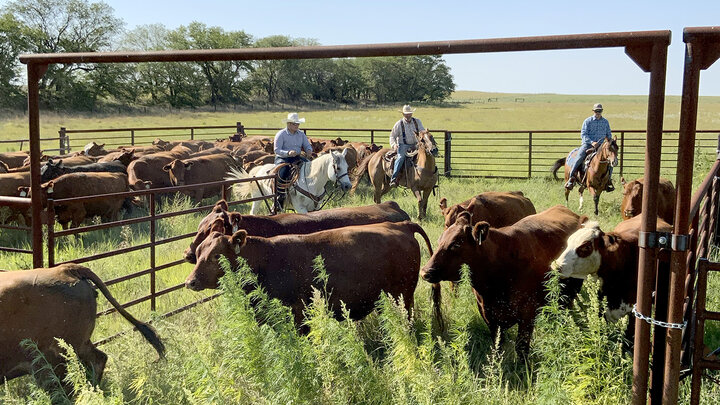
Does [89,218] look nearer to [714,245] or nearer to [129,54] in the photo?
[129,54]

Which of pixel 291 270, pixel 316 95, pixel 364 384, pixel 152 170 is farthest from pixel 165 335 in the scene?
pixel 316 95

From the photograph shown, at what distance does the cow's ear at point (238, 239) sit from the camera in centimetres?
450

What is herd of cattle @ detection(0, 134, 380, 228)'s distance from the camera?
940cm

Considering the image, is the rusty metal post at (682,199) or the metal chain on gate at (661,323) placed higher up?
the rusty metal post at (682,199)

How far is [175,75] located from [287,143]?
50.6 m

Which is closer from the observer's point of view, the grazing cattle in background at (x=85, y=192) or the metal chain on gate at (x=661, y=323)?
the metal chain on gate at (x=661, y=323)

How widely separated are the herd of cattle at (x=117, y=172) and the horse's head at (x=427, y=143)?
141 inches

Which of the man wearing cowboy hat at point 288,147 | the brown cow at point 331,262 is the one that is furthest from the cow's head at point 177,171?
the brown cow at point 331,262

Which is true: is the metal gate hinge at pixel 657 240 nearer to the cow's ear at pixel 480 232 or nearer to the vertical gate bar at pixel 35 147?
the cow's ear at pixel 480 232

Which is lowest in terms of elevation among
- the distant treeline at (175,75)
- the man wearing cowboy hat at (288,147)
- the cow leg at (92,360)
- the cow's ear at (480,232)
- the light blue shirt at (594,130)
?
the cow leg at (92,360)

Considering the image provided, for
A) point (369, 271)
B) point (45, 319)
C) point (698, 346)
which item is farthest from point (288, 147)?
point (698, 346)

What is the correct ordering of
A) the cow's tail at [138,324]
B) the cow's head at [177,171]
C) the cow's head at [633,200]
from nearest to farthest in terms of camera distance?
1. the cow's tail at [138,324]
2. the cow's head at [633,200]
3. the cow's head at [177,171]

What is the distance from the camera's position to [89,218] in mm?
10062

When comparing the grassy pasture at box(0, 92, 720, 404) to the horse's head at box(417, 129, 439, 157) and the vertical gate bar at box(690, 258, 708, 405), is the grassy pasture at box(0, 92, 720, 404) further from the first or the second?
the horse's head at box(417, 129, 439, 157)
